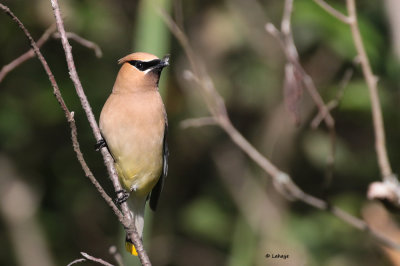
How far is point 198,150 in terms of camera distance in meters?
5.85

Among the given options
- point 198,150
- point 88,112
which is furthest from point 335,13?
point 198,150

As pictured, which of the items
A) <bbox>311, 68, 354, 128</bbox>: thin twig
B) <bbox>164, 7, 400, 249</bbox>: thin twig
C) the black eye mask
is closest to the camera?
<bbox>164, 7, 400, 249</bbox>: thin twig

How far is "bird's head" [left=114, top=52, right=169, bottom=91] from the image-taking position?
355 centimetres

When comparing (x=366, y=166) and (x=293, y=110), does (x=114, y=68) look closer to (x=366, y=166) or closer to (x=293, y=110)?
(x=366, y=166)

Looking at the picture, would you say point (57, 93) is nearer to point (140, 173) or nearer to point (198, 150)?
point (140, 173)

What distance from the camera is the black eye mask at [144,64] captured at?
3.52 metres

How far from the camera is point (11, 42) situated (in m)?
5.26

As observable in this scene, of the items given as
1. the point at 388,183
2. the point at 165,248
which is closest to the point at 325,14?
the point at 388,183

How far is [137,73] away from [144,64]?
3.1 inches

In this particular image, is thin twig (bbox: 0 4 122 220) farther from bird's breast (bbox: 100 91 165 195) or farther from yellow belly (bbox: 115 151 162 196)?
yellow belly (bbox: 115 151 162 196)

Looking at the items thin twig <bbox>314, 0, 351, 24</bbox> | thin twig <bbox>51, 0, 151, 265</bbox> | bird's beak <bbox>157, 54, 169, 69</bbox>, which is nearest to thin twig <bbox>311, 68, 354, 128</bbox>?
thin twig <bbox>314, 0, 351, 24</bbox>

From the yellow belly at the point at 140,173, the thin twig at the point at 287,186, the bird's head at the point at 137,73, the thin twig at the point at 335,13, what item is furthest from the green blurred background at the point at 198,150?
the thin twig at the point at 335,13

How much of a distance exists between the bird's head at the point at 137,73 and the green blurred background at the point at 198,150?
4.43ft

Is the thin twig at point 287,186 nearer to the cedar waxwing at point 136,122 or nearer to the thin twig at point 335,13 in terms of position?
the cedar waxwing at point 136,122
